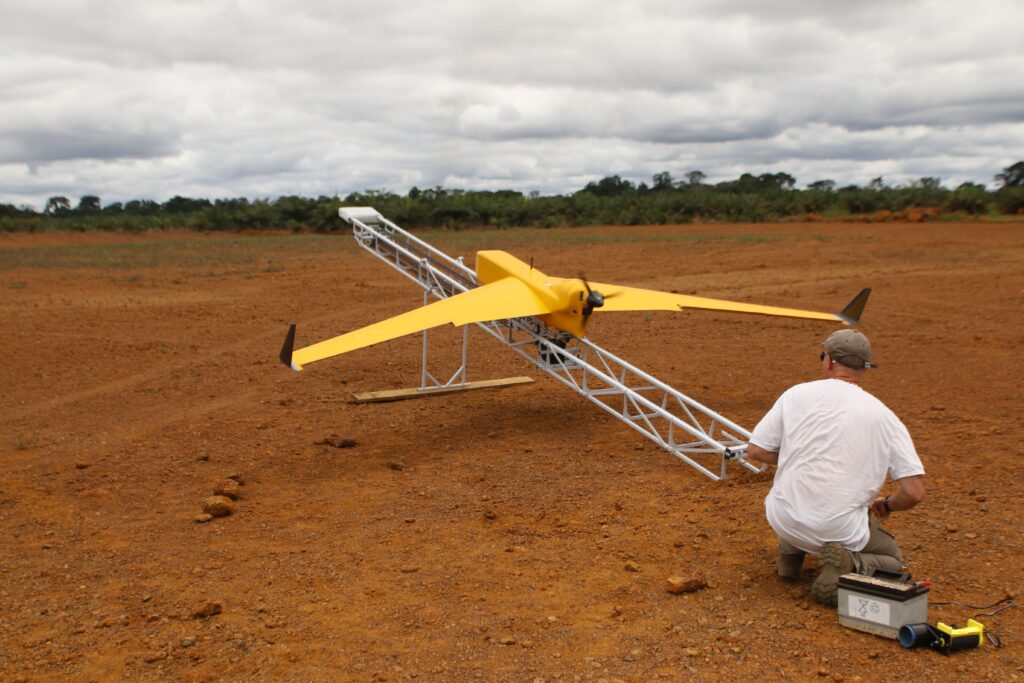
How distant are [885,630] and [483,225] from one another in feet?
145

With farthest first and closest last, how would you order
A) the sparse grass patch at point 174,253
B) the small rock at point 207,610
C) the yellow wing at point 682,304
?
the sparse grass patch at point 174,253, the yellow wing at point 682,304, the small rock at point 207,610

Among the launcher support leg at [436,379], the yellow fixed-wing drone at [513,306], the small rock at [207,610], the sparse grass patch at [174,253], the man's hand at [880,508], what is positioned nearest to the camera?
the man's hand at [880,508]

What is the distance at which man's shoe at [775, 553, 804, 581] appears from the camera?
17.9ft

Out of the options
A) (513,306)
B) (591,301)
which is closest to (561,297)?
(591,301)

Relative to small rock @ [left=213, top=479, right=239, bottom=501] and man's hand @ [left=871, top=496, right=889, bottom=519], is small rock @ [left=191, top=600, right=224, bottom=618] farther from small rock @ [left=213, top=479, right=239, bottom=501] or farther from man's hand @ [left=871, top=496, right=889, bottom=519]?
man's hand @ [left=871, top=496, right=889, bottom=519]

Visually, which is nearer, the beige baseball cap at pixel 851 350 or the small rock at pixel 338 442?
the beige baseball cap at pixel 851 350

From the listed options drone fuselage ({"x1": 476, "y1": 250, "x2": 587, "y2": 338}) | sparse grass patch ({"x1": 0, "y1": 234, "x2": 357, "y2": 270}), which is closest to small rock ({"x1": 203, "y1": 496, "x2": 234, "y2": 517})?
drone fuselage ({"x1": 476, "y1": 250, "x2": 587, "y2": 338})

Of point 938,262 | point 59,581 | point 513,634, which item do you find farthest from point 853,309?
point 938,262

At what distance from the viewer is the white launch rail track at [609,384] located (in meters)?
8.02

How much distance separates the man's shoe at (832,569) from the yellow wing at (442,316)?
13.8 ft

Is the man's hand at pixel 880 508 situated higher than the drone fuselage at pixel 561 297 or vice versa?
the drone fuselage at pixel 561 297

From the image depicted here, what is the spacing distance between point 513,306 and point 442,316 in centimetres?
85

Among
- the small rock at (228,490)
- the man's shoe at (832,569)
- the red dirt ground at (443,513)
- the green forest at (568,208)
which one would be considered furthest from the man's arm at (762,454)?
the green forest at (568,208)

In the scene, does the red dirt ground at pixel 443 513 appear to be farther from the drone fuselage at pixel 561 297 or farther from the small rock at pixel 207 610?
the drone fuselage at pixel 561 297
